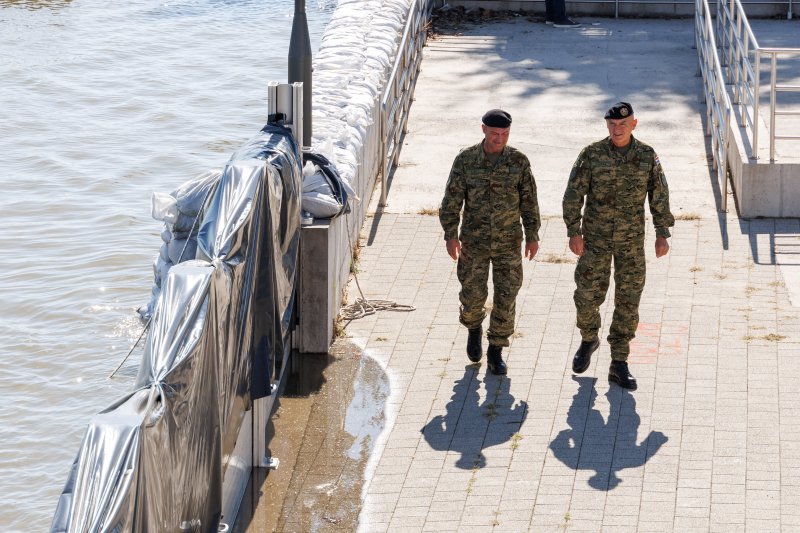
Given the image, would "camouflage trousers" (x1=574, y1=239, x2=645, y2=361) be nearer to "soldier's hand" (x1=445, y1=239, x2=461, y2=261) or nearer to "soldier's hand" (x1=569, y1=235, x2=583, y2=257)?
"soldier's hand" (x1=569, y1=235, x2=583, y2=257)

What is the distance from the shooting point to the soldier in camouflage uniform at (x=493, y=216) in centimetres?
781

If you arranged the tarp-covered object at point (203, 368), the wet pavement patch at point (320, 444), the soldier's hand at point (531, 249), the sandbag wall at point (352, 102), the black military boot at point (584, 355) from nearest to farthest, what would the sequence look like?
1. the tarp-covered object at point (203, 368)
2. the wet pavement patch at point (320, 444)
3. the soldier's hand at point (531, 249)
4. the black military boot at point (584, 355)
5. the sandbag wall at point (352, 102)

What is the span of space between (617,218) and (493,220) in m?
0.73

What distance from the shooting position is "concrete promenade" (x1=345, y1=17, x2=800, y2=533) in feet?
21.8

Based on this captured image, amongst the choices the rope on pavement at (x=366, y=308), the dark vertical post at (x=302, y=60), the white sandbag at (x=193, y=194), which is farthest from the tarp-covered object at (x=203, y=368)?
the rope on pavement at (x=366, y=308)

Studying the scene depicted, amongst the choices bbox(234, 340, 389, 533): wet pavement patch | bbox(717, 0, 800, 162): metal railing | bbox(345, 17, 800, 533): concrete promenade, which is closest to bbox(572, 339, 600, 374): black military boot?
bbox(345, 17, 800, 533): concrete promenade

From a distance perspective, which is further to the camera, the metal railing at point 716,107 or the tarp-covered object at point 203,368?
the metal railing at point 716,107

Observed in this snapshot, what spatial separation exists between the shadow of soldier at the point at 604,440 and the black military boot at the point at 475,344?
2.40 feet

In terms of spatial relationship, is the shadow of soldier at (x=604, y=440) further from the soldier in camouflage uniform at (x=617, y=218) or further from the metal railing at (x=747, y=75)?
the metal railing at (x=747, y=75)

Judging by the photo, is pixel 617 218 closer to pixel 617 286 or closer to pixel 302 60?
pixel 617 286

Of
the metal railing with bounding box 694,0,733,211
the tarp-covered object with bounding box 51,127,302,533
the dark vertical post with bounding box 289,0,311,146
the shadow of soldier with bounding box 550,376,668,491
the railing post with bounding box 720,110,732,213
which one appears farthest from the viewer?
the metal railing with bounding box 694,0,733,211

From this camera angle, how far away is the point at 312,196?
331 inches

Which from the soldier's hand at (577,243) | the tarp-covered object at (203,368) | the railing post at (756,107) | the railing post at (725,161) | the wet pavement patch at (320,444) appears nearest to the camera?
the tarp-covered object at (203,368)

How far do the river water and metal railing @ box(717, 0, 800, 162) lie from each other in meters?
5.48
